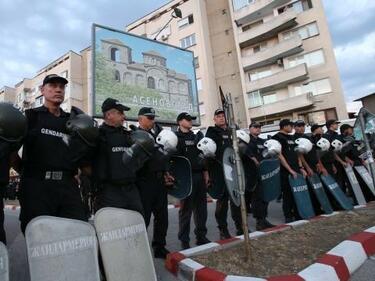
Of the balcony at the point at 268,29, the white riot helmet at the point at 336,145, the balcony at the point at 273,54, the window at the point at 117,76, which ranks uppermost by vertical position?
the balcony at the point at 268,29

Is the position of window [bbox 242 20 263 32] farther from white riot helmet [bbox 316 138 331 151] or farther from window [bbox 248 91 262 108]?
white riot helmet [bbox 316 138 331 151]

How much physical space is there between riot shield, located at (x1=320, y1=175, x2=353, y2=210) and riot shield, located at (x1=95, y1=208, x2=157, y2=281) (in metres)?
A: 4.01

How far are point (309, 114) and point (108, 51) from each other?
62.2 feet

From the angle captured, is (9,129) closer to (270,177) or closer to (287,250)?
(287,250)

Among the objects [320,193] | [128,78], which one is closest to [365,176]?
[320,193]

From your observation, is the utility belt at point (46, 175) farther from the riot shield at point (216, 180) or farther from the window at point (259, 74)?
the window at point (259, 74)

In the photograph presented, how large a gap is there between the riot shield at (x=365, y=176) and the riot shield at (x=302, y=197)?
6.42 ft

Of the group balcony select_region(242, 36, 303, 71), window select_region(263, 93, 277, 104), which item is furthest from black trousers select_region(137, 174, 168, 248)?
window select_region(263, 93, 277, 104)

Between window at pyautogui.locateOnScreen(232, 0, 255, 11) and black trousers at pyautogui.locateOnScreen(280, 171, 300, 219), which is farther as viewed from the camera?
window at pyautogui.locateOnScreen(232, 0, 255, 11)

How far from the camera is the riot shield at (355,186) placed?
5.96m

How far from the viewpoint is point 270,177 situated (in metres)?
5.06

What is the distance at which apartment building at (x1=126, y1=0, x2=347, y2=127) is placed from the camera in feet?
80.6

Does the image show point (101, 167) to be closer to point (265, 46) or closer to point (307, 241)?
point (307, 241)

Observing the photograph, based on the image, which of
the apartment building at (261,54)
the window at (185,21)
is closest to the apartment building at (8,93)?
the apartment building at (261,54)
